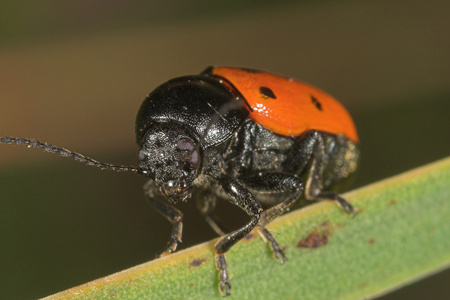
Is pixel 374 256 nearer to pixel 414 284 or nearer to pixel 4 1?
pixel 414 284

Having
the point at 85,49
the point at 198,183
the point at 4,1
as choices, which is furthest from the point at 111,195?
the point at 4,1

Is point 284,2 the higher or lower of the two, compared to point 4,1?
lower

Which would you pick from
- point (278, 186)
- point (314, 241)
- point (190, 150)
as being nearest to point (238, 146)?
point (278, 186)

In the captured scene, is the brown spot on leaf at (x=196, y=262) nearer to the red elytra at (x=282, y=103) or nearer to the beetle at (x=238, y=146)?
the beetle at (x=238, y=146)

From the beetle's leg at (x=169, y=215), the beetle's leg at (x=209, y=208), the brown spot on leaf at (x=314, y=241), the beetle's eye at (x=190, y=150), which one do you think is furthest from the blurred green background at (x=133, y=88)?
the brown spot on leaf at (x=314, y=241)

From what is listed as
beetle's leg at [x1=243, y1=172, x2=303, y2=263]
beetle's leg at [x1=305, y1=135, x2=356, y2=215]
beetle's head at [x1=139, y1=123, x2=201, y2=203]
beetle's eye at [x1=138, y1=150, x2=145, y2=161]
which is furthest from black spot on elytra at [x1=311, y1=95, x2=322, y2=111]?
beetle's eye at [x1=138, y1=150, x2=145, y2=161]

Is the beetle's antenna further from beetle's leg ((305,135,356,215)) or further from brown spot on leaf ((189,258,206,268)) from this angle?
beetle's leg ((305,135,356,215))
